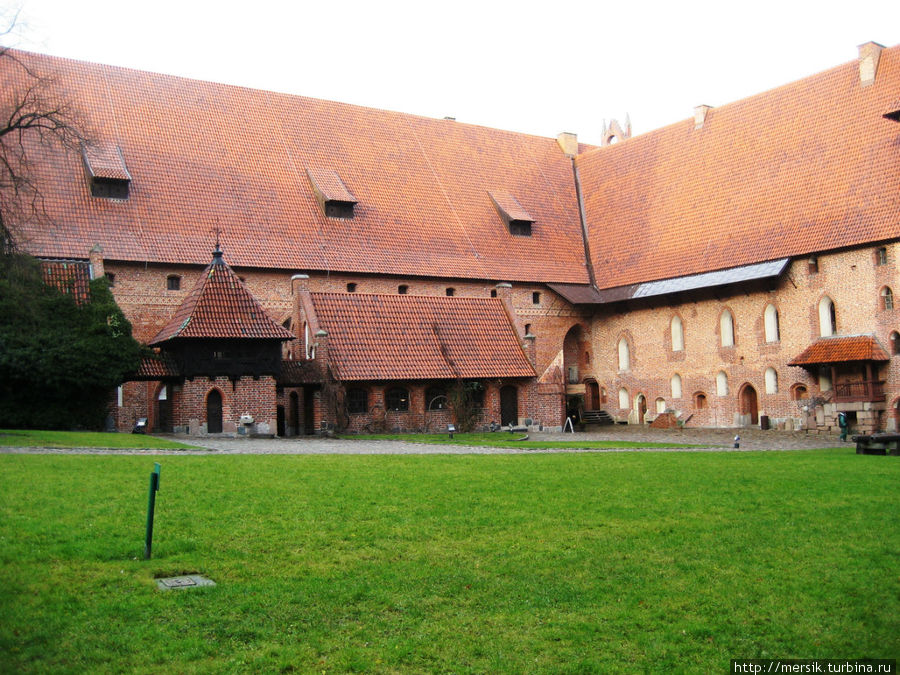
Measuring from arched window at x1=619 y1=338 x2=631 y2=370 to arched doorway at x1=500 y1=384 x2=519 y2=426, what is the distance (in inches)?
335

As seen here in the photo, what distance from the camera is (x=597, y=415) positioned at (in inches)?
1684

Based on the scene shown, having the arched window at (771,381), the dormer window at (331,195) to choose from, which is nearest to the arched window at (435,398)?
the dormer window at (331,195)

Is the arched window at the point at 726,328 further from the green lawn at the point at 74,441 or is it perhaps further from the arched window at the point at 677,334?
the green lawn at the point at 74,441

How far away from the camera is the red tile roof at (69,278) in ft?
97.3

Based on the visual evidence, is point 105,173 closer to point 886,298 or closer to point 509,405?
point 509,405

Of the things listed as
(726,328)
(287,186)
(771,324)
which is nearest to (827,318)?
(771,324)

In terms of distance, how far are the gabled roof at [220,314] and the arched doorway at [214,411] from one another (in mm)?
2014

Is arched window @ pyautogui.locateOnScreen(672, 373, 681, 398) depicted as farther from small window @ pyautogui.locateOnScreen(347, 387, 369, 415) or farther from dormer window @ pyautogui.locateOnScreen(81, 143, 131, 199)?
dormer window @ pyautogui.locateOnScreen(81, 143, 131, 199)

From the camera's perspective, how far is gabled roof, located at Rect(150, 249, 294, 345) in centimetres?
2972

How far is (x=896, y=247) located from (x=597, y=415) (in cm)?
1562

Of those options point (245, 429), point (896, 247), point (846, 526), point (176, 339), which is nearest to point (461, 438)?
point (245, 429)

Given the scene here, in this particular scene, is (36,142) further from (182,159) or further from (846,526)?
(846,526)

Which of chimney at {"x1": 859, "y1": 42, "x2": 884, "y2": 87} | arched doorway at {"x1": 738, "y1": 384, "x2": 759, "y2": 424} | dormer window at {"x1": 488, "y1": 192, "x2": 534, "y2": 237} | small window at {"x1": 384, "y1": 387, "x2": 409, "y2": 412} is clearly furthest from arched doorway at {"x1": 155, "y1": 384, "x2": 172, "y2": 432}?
chimney at {"x1": 859, "y1": 42, "x2": 884, "y2": 87}

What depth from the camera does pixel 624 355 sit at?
42.7 meters
